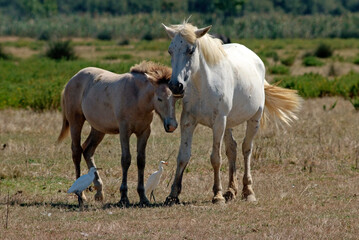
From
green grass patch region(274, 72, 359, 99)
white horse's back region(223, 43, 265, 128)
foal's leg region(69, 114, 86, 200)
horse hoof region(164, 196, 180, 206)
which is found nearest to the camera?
horse hoof region(164, 196, 180, 206)

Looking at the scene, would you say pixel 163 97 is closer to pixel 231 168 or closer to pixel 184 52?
pixel 184 52

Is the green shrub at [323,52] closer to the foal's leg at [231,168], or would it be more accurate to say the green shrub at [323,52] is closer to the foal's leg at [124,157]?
the foal's leg at [231,168]

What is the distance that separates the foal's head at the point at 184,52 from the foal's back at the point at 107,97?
0.77m

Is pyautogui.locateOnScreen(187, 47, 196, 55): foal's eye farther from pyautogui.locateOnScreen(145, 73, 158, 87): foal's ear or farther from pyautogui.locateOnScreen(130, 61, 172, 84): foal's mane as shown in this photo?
pyautogui.locateOnScreen(145, 73, 158, 87): foal's ear

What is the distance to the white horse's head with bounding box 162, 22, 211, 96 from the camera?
734 cm

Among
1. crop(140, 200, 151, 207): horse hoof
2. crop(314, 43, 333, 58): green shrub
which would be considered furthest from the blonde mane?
crop(314, 43, 333, 58): green shrub

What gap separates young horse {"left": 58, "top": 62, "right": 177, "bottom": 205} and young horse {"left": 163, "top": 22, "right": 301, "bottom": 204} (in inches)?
14.4

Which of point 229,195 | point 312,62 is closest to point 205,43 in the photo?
point 229,195

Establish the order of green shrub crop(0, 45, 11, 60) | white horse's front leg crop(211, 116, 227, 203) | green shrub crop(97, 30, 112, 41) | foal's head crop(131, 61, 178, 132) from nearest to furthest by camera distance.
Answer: foal's head crop(131, 61, 178, 132), white horse's front leg crop(211, 116, 227, 203), green shrub crop(0, 45, 11, 60), green shrub crop(97, 30, 112, 41)

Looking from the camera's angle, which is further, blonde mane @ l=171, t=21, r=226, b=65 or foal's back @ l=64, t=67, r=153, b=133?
foal's back @ l=64, t=67, r=153, b=133

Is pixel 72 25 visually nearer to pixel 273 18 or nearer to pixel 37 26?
pixel 37 26

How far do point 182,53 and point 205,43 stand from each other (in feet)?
1.73

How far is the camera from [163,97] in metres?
7.79

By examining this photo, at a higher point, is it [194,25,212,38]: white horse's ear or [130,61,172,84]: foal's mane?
[194,25,212,38]: white horse's ear
